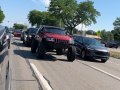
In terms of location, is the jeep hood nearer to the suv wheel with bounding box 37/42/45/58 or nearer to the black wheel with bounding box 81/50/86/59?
the suv wheel with bounding box 37/42/45/58

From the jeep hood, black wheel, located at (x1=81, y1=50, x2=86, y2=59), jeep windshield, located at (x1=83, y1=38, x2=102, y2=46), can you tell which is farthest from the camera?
jeep windshield, located at (x1=83, y1=38, x2=102, y2=46)

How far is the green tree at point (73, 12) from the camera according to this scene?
89000 millimetres

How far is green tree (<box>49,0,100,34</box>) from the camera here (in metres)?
89.0

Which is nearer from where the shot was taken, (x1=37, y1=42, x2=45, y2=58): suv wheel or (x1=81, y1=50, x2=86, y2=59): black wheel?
(x1=37, y1=42, x2=45, y2=58): suv wheel

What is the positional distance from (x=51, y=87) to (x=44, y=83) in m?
0.60

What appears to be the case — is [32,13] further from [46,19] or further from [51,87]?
[51,87]

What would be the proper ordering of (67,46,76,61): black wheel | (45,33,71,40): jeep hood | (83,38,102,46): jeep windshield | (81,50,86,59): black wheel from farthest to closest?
(83,38,102,46): jeep windshield, (81,50,86,59): black wheel, (67,46,76,61): black wheel, (45,33,71,40): jeep hood

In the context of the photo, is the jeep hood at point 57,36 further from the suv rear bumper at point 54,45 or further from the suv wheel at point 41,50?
the suv wheel at point 41,50

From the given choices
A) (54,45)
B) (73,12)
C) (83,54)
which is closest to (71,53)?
(54,45)

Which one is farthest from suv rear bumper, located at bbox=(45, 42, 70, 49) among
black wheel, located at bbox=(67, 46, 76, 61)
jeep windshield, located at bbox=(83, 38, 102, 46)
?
jeep windshield, located at bbox=(83, 38, 102, 46)

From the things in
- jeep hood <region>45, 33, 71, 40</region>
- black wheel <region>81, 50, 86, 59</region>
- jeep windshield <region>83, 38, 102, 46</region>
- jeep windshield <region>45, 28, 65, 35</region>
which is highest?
jeep windshield <region>45, 28, 65, 35</region>

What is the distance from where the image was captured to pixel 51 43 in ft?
61.9

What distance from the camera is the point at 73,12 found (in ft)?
297

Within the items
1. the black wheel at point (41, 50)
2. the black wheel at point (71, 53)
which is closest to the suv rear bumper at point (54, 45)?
the black wheel at point (41, 50)
